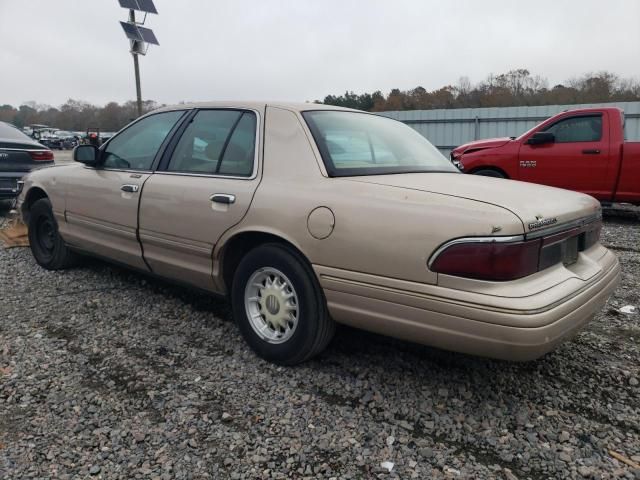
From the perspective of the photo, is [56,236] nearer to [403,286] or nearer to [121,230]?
[121,230]

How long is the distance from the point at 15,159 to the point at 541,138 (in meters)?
7.89

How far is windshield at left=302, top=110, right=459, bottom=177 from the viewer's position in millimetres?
2857

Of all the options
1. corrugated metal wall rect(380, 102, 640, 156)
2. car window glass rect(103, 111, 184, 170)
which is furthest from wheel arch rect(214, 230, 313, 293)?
corrugated metal wall rect(380, 102, 640, 156)

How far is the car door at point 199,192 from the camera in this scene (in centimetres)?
304

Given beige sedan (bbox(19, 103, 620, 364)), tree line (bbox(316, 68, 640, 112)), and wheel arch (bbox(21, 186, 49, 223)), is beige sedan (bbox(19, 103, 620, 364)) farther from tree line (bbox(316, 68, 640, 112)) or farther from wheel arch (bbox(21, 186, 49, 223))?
tree line (bbox(316, 68, 640, 112))

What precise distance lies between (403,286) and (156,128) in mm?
2475

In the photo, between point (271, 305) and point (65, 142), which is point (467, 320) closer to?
point (271, 305)

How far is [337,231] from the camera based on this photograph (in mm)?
2490

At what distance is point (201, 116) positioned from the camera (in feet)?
11.6

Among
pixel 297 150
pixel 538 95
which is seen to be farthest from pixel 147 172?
pixel 538 95

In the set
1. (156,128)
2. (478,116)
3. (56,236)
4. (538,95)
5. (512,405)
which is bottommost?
(512,405)

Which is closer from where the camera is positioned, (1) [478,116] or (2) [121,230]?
(2) [121,230]

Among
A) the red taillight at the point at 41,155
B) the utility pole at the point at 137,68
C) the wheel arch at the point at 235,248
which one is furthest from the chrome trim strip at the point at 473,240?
the utility pole at the point at 137,68

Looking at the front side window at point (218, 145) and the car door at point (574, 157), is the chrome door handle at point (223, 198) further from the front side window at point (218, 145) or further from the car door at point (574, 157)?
the car door at point (574, 157)
